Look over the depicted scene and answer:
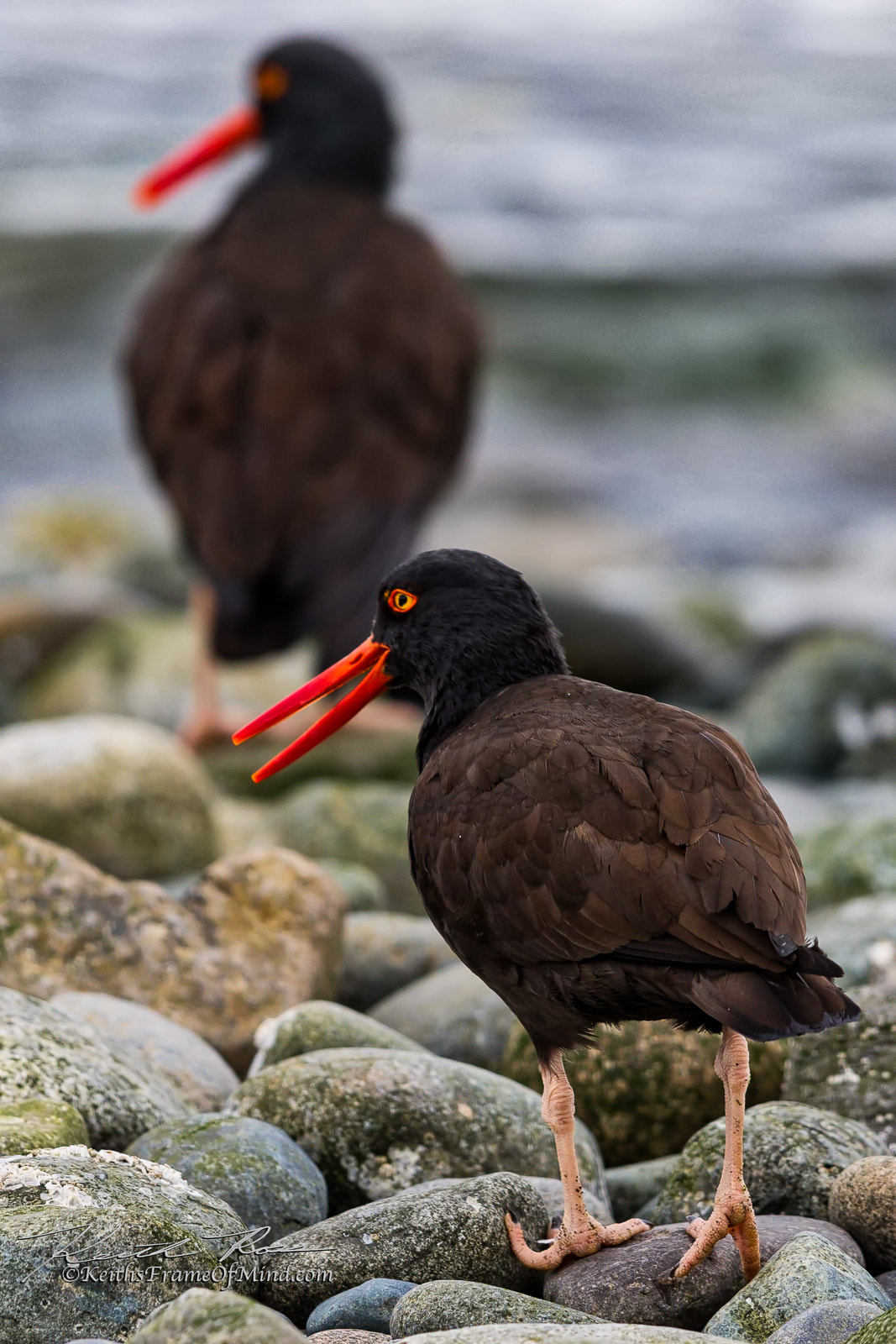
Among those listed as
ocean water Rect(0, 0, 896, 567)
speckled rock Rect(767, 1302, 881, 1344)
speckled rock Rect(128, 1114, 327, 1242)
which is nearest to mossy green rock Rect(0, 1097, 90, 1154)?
speckled rock Rect(128, 1114, 327, 1242)

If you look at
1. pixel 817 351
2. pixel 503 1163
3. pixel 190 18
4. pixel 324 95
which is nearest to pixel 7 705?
pixel 324 95

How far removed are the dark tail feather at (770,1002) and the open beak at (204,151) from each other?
6463mm

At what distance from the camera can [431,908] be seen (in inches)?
124

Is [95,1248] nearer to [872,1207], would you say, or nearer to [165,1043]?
[165,1043]

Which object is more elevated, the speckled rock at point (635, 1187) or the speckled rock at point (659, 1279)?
the speckled rock at point (659, 1279)

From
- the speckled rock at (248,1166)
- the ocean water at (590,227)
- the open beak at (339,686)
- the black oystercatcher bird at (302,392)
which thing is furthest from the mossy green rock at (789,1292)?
the ocean water at (590,227)

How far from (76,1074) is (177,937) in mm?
885

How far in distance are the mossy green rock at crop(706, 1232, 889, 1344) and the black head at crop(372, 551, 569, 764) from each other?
48.5 inches

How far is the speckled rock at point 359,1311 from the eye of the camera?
2766 millimetres

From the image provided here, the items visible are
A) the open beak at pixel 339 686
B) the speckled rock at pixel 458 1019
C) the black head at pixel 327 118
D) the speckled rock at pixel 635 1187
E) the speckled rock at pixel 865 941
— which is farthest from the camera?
the black head at pixel 327 118

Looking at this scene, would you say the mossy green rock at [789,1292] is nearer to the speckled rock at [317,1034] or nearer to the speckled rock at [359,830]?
the speckled rock at [317,1034]

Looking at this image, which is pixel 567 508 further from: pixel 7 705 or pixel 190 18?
pixel 190 18

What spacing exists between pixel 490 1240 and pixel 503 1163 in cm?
47

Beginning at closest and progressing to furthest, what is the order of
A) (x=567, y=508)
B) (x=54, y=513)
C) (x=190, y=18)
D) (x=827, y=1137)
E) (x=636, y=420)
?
(x=827, y=1137), (x=54, y=513), (x=567, y=508), (x=636, y=420), (x=190, y=18)
